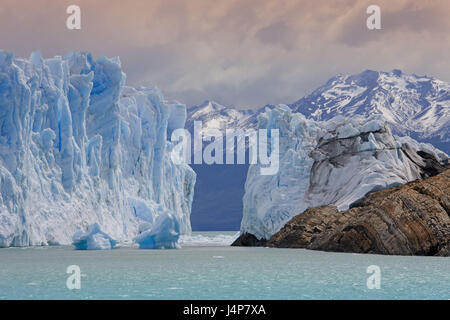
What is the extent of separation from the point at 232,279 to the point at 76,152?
26.2 metres

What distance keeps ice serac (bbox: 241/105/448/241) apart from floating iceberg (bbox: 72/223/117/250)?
9.90 metres

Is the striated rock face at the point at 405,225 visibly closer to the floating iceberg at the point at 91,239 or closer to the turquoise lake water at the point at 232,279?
the turquoise lake water at the point at 232,279

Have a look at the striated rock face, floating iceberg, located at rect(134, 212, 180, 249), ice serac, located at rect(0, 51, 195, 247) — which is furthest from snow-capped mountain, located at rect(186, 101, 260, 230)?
the striated rock face

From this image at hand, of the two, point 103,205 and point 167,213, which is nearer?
point 167,213

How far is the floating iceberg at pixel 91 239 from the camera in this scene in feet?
105

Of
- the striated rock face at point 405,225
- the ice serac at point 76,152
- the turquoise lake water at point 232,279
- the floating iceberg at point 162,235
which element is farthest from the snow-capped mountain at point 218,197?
the turquoise lake water at point 232,279

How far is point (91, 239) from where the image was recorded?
3253 cm

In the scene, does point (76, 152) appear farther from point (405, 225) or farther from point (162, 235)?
point (405, 225)

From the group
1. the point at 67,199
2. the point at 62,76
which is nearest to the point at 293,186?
the point at 67,199

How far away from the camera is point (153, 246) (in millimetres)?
33812

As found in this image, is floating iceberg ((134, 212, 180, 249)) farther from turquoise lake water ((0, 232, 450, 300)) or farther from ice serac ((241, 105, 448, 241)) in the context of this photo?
turquoise lake water ((0, 232, 450, 300))

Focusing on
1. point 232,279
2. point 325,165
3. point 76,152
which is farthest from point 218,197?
point 232,279

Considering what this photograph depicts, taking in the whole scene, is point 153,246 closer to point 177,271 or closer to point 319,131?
point 319,131
